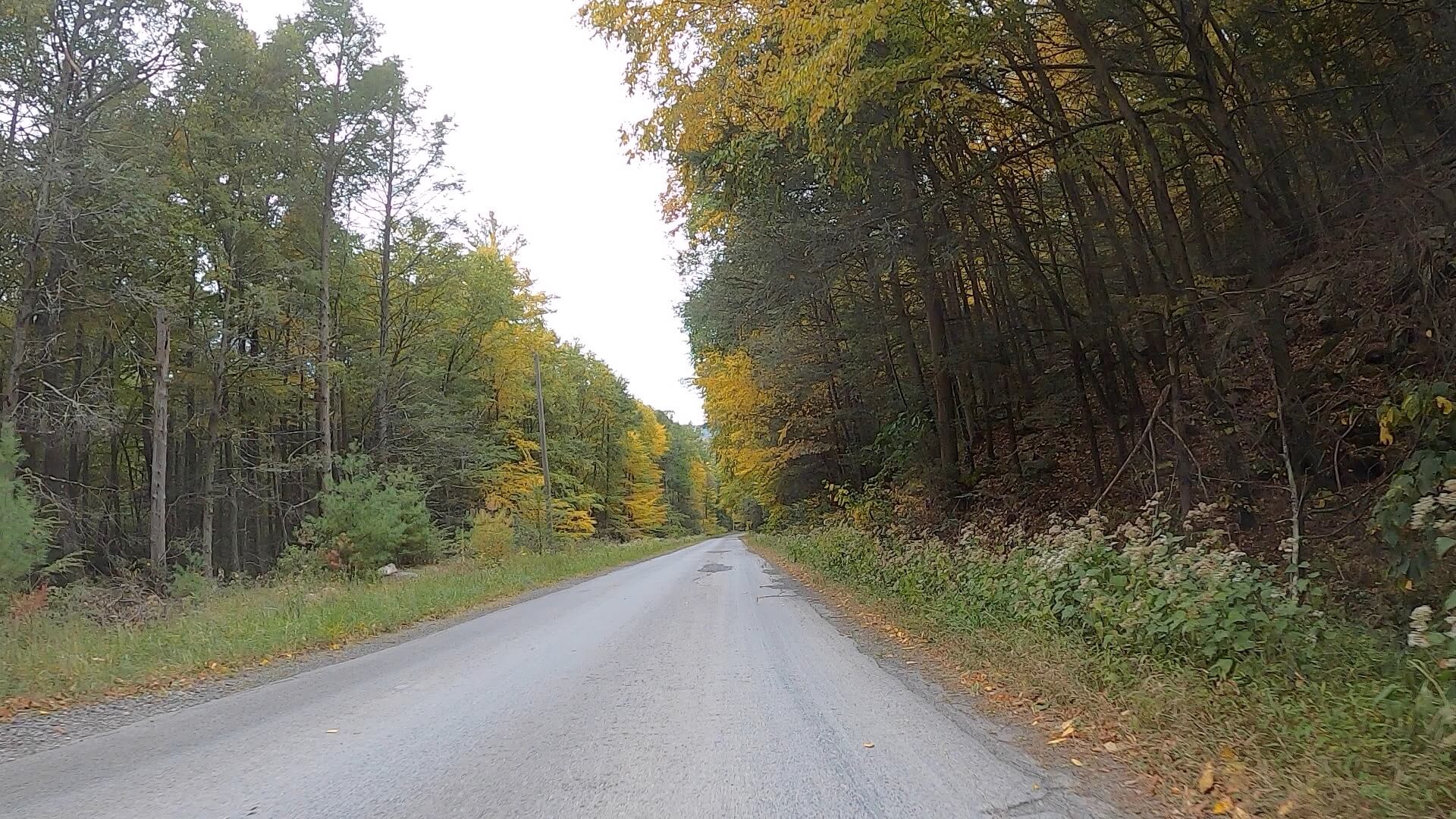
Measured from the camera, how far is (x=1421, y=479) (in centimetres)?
462

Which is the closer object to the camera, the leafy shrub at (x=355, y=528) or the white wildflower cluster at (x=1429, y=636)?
the white wildflower cluster at (x=1429, y=636)

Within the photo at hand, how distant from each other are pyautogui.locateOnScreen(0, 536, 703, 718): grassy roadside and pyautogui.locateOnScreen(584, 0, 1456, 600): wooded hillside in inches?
295

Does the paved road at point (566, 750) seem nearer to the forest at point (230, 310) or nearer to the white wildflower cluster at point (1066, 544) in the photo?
the white wildflower cluster at point (1066, 544)

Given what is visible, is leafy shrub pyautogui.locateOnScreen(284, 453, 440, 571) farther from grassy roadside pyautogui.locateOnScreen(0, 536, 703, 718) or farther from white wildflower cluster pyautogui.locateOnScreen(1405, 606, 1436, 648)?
white wildflower cluster pyautogui.locateOnScreen(1405, 606, 1436, 648)

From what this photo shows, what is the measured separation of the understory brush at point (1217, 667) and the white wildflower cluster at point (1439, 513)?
27.6 inches

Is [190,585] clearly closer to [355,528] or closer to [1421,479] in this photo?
[355,528]

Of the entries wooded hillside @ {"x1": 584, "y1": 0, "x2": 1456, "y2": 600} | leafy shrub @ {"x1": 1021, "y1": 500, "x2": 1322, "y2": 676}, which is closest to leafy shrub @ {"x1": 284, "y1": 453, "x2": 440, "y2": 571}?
wooded hillside @ {"x1": 584, "y1": 0, "x2": 1456, "y2": 600}

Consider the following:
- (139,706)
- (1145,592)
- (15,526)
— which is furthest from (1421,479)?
(15,526)

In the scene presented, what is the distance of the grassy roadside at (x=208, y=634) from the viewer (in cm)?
719

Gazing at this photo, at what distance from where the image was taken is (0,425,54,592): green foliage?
11.3 meters

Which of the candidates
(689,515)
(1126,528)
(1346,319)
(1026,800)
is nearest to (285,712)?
(1026,800)

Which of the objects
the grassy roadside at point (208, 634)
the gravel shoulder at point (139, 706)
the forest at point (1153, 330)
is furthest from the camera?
the grassy roadside at point (208, 634)

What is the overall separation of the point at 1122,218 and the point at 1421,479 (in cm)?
1073

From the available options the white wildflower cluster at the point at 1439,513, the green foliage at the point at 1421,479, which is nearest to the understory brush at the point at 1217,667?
the green foliage at the point at 1421,479
